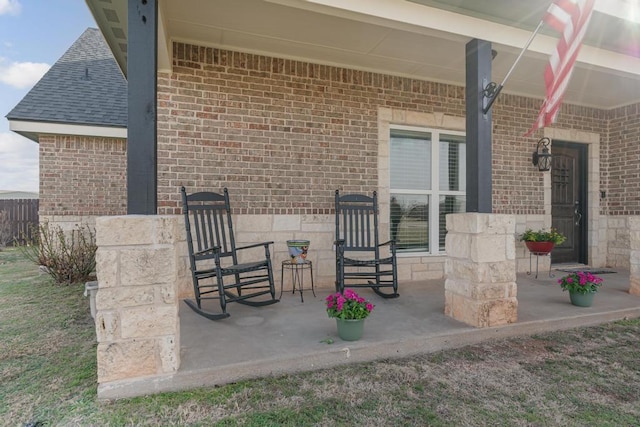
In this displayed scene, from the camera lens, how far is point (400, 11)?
2.57m

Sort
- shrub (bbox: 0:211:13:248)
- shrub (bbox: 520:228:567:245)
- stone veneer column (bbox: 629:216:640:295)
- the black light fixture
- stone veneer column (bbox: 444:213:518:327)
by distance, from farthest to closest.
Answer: shrub (bbox: 0:211:13:248) → the black light fixture → shrub (bbox: 520:228:567:245) → stone veneer column (bbox: 629:216:640:295) → stone veneer column (bbox: 444:213:518:327)

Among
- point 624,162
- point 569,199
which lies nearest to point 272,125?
point 569,199

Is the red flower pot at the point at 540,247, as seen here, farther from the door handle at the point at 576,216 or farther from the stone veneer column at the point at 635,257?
the door handle at the point at 576,216

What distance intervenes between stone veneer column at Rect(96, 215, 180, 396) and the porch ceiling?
1824 millimetres

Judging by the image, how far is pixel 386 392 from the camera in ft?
6.12

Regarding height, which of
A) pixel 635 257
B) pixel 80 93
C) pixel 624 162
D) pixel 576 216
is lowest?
pixel 635 257

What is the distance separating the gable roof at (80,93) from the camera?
5.61 m

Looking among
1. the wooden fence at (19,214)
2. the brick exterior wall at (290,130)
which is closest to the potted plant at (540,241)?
the brick exterior wall at (290,130)

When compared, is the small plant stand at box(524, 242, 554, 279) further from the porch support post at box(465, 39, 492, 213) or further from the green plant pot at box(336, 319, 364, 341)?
the green plant pot at box(336, 319, 364, 341)

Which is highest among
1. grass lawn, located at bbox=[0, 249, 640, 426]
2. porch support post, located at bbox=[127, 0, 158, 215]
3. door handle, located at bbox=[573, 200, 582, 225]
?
porch support post, located at bbox=[127, 0, 158, 215]

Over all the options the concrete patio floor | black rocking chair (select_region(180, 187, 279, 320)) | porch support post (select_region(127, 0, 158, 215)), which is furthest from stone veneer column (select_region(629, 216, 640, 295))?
porch support post (select_region(127, 0, 158, 215))

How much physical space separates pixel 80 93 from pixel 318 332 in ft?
22.3

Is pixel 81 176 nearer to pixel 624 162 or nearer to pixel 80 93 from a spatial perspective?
pixel 80 93

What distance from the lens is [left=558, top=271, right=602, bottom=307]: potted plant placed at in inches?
122
